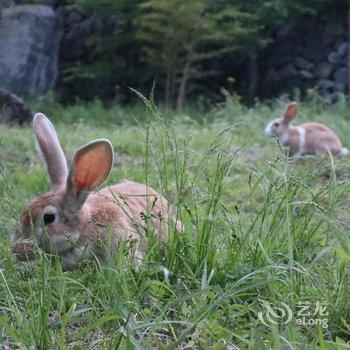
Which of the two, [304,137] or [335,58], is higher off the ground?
[304,137]

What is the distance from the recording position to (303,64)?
16.9 metres

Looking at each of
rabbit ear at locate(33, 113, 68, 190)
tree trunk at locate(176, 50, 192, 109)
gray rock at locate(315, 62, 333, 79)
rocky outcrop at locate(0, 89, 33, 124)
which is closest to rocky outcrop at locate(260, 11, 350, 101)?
gray rock at locate(315, 62, 333, 79)

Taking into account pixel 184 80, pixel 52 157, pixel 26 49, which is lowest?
pixel 184 80

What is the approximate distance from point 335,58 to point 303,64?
668 millimetres

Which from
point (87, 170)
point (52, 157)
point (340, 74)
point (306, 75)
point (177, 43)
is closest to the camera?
point (87, 170)

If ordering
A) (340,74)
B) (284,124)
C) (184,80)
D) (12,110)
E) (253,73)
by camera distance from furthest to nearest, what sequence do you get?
1. (253,73)
2. (340,74)
3. (184,80)
4. (12,110)
5. (284,124)

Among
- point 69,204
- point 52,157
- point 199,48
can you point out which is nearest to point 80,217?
point 69,204

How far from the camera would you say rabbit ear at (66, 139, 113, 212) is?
3.54 meters

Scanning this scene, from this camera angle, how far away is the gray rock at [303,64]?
663 inches

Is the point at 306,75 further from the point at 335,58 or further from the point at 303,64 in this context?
the point at 335,58

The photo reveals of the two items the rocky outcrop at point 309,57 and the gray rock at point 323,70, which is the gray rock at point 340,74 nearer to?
the rocky outcrop at point 309,57

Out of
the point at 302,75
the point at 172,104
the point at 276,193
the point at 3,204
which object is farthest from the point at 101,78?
the point at 276,193

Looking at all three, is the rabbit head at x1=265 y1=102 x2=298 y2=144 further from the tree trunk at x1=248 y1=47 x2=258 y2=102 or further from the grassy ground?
the tree trunk at x1=248 y1=47 x2=258 y2=102

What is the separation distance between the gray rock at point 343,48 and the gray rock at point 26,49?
18.3 ft
